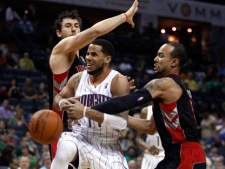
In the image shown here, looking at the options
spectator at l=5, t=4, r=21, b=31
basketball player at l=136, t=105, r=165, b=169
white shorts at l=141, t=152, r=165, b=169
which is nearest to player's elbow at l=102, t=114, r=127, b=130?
basketball player at l=136, t=105, r=165, b=169

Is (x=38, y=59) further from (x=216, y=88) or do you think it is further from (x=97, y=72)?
(x=97, y=72)

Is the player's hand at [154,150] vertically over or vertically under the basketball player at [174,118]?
under

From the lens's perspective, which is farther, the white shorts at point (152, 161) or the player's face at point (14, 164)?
the player's face at point (14, 164)

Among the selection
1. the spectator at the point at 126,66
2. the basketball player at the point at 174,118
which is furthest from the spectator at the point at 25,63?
the basketball player at the point at 174,118

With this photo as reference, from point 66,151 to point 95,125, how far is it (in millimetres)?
396

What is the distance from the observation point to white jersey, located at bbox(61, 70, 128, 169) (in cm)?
587

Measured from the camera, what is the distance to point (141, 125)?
633 cm

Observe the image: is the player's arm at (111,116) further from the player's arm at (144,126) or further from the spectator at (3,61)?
the spectator at (3,61)

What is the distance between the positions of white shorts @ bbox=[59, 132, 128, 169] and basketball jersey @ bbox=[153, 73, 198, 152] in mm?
570

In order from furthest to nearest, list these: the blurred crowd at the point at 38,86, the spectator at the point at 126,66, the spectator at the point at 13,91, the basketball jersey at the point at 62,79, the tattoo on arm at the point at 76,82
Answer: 1. the spectator at the point at 126,66
2. the spectator at the point at 13,91
3. the blurred crowd at the point at 38,86
4. the basketball jersey at the point at 62,79
5. the tattoo on arm at the point at 76,82

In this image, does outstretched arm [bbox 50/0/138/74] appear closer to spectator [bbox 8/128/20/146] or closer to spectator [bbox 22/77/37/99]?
spectator [bbox 8/128/20/146]

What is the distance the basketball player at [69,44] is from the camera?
6.10 metres

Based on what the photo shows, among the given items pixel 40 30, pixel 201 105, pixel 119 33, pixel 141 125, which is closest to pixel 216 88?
pixel 201 105

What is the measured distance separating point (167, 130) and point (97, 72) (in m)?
0.93
